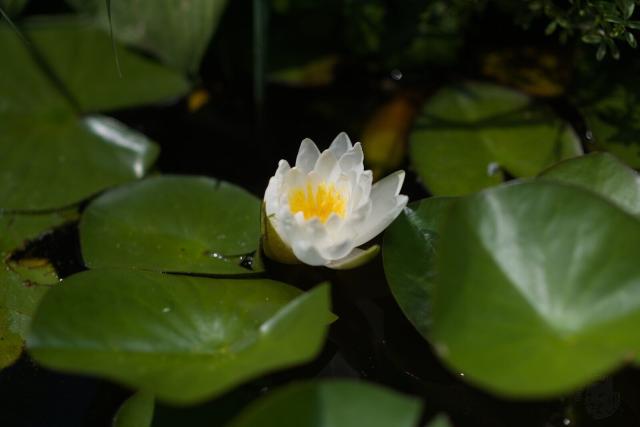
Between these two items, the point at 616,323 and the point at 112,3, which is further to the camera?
the point at 112,3

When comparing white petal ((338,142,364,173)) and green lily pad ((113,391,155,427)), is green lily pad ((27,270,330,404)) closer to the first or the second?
green lily pad ((113,391,155,427))

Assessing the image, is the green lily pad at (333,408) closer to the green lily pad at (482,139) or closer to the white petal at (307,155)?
the white petal at (307,155)

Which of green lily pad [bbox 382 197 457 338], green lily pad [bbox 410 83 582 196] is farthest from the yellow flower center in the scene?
green lily pad [bbox 410 83 582 196]

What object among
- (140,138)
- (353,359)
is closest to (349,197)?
(353,359)

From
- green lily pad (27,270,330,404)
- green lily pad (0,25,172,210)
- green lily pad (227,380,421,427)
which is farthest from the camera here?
green lily pad (0,25,172,210)

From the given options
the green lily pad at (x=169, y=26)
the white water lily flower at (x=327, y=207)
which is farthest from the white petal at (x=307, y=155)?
the green lily pad at (x=169, y=26)

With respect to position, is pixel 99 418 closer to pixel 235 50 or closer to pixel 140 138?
pixel 140 138
